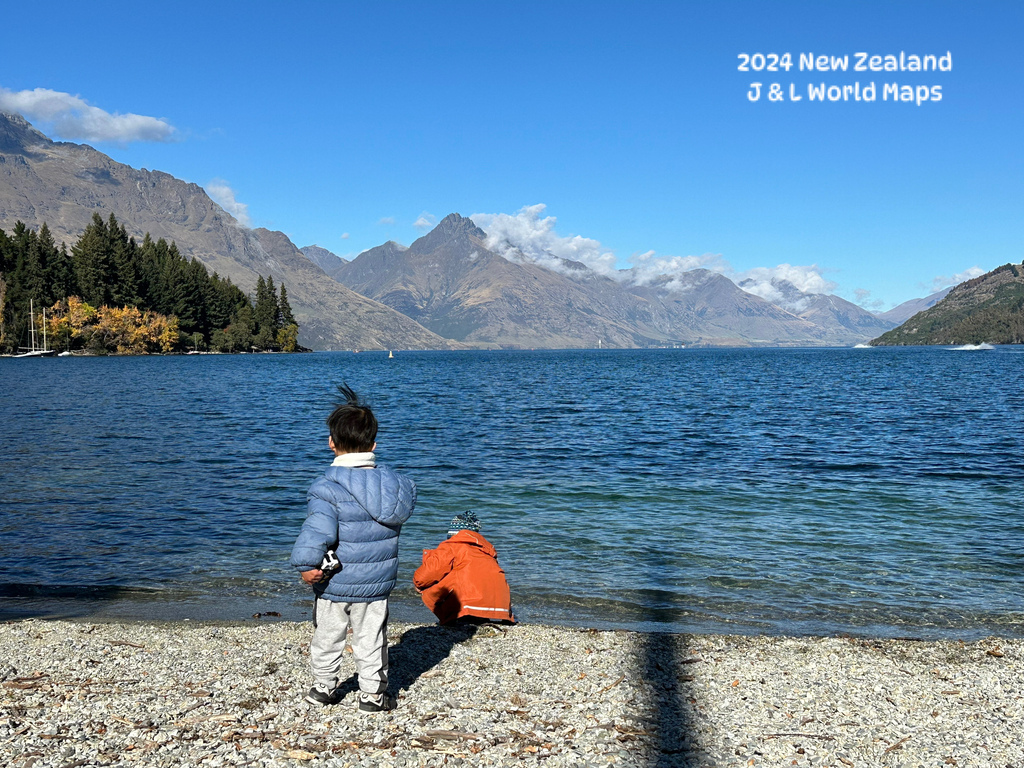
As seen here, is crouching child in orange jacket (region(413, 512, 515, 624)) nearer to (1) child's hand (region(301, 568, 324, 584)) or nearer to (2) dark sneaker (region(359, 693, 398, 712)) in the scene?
(2) dark sneaker (region(359, 693, 398, 712))

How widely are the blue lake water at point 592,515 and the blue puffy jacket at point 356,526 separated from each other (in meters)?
5.30

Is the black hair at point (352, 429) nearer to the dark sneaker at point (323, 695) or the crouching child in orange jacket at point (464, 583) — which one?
the dark sneaker at point (323, 695)

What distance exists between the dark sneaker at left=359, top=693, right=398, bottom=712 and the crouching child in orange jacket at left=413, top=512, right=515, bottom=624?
11.1 ft

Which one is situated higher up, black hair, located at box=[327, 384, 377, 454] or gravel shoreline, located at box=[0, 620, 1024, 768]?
black hair, located at box=[327, 384, 377, 454]

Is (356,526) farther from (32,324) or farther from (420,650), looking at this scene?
(32,324)

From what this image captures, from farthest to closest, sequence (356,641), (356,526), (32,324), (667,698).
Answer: (32,324) → (667,698) → (356,641) → (356,526)

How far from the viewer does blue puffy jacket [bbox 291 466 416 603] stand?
6555 mm

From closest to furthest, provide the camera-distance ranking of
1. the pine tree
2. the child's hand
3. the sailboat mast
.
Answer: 1. the child's hand
2. the sailboat mast
3. the pine tree

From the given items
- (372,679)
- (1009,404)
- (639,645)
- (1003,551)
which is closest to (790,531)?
(1003,551)

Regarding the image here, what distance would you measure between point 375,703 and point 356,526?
179 cm

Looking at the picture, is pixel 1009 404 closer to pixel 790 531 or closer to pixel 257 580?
pixel 790 531

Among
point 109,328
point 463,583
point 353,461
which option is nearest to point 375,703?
point 353,461

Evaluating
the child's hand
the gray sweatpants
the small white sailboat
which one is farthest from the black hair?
the small white sailboat

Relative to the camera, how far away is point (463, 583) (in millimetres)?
10531
